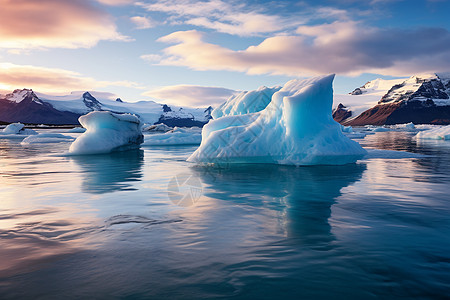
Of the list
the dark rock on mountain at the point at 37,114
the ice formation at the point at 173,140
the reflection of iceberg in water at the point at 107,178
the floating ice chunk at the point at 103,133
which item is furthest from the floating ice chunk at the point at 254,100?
the dark rock on mountain at the point at 37,114

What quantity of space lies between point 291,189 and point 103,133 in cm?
1198

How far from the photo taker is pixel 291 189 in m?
6.98

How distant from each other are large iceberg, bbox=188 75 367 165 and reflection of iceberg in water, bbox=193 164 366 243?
14.6 inches

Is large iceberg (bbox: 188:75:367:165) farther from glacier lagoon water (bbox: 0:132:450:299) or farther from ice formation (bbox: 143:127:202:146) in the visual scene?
ice formation (bbox: 143:127:202:146)

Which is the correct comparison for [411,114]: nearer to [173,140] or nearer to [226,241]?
[173,140]

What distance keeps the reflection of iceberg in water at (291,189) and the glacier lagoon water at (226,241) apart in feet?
0.12

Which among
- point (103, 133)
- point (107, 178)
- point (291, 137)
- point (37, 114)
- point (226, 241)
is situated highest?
point (37, 114)

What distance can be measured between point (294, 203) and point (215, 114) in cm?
1340

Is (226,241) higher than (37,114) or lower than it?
lower

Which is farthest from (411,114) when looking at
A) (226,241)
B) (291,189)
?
(226,241)

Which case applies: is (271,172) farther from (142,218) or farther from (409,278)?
(409,278)

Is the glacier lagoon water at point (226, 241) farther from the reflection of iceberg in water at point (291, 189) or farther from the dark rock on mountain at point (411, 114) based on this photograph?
the dark rock on mountain at point (411, 114)

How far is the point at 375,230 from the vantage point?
159 inches

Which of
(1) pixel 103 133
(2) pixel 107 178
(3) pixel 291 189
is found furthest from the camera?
(1) pixel 103 133
